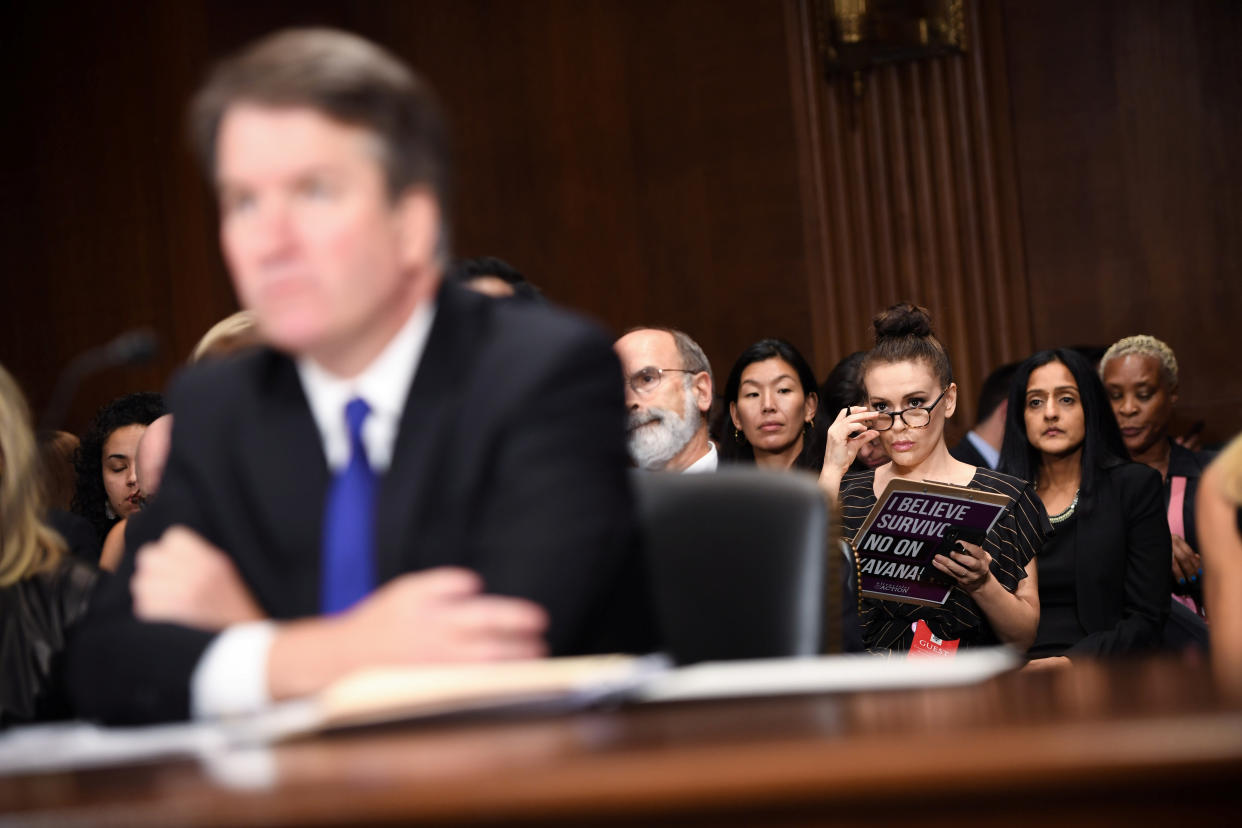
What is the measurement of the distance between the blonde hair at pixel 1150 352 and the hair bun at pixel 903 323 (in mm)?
1771

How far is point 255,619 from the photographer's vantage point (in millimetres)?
1436

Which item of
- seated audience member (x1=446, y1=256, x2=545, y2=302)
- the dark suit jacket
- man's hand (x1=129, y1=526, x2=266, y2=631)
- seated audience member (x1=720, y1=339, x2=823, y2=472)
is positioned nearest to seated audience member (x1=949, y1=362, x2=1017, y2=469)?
the dark suit jacket

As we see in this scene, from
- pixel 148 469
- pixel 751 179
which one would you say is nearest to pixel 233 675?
pixel 148 469

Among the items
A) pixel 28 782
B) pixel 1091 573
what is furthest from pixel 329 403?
pixel 1091 573

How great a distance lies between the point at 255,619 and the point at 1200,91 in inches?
228

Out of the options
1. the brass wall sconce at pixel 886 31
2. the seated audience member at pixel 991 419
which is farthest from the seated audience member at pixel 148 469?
the brass wall sconce at pixel 886 31

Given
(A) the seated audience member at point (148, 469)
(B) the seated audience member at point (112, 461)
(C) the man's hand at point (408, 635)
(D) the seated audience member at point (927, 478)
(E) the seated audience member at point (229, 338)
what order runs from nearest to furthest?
(C) the man's hand at point (408, 635) → (E) the seated audience member at point (229, 338) → (A) the seated audience member at point (148, 469) → (D) the seated audience member at point (927, 478) → (B) the seated audience member at point (112, 461)

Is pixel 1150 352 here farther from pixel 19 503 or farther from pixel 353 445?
pixel 353 445

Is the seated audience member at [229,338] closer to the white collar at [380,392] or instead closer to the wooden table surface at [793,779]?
the white collar at [380,392]

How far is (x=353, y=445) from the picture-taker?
4.68 feet

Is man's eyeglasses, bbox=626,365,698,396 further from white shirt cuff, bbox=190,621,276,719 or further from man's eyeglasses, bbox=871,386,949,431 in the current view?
white shirt cuff, bbox=190,621,276,719

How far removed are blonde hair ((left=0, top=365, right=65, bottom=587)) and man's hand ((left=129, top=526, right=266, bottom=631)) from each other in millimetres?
803

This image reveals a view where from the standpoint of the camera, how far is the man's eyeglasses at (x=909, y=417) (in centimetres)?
379

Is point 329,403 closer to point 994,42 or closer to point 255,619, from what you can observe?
point 255,619
